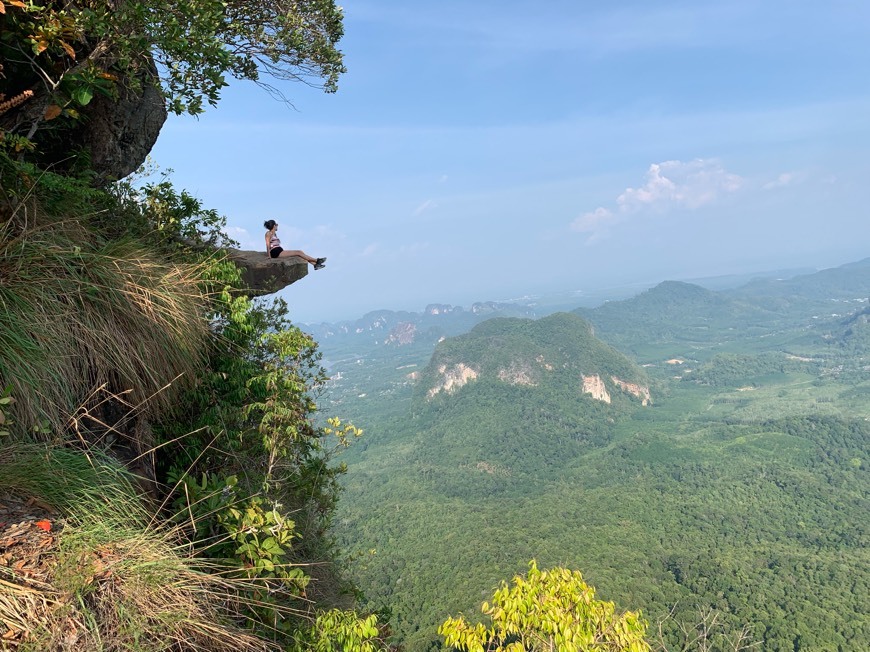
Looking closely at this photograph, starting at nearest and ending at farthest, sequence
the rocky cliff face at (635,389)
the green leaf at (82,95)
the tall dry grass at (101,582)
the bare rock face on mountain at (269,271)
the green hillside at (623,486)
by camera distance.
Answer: the tall dry grass at (101,582), the green leaf at (82,95), the bare rock face on mountain at (269,271), the green hillside at (623,486), the rocky cliff face at (635,389)

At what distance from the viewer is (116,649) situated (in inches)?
61.6

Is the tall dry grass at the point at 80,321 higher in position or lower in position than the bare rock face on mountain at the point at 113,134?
lower

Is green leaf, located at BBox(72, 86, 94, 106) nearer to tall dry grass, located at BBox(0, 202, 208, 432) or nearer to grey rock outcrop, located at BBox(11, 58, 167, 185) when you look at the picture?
grey rock outcrop, located at BBox(11, 58, 167, 185)

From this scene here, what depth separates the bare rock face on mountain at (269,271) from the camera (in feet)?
22.5

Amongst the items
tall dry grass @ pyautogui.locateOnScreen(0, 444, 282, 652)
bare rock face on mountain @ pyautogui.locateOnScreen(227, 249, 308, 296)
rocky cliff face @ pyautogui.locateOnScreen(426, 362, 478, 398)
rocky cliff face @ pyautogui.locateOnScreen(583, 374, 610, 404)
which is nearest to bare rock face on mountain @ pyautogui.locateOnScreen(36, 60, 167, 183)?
bare rock face on mountain @ pyautogui.locateOnScreen(227, 249, 308, 296)

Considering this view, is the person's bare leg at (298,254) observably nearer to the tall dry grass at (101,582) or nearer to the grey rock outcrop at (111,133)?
the grey rock outcrop at (111,133)

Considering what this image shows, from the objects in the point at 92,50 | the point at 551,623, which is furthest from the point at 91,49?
the point at 551,623

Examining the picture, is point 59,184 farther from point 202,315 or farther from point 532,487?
point 532,487

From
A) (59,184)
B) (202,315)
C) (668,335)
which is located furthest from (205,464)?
(668,335)

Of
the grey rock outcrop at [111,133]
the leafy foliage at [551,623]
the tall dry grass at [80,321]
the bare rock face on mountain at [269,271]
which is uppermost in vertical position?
the grey rock outcrop at [111,133]

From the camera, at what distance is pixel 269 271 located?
7191 millimetres

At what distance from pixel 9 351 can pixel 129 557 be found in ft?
4.85

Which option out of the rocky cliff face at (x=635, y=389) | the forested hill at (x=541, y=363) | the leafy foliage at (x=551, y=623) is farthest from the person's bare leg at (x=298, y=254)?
the rocky cliff face at (x=635, y=389)

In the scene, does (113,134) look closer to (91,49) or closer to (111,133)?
(111,133)
